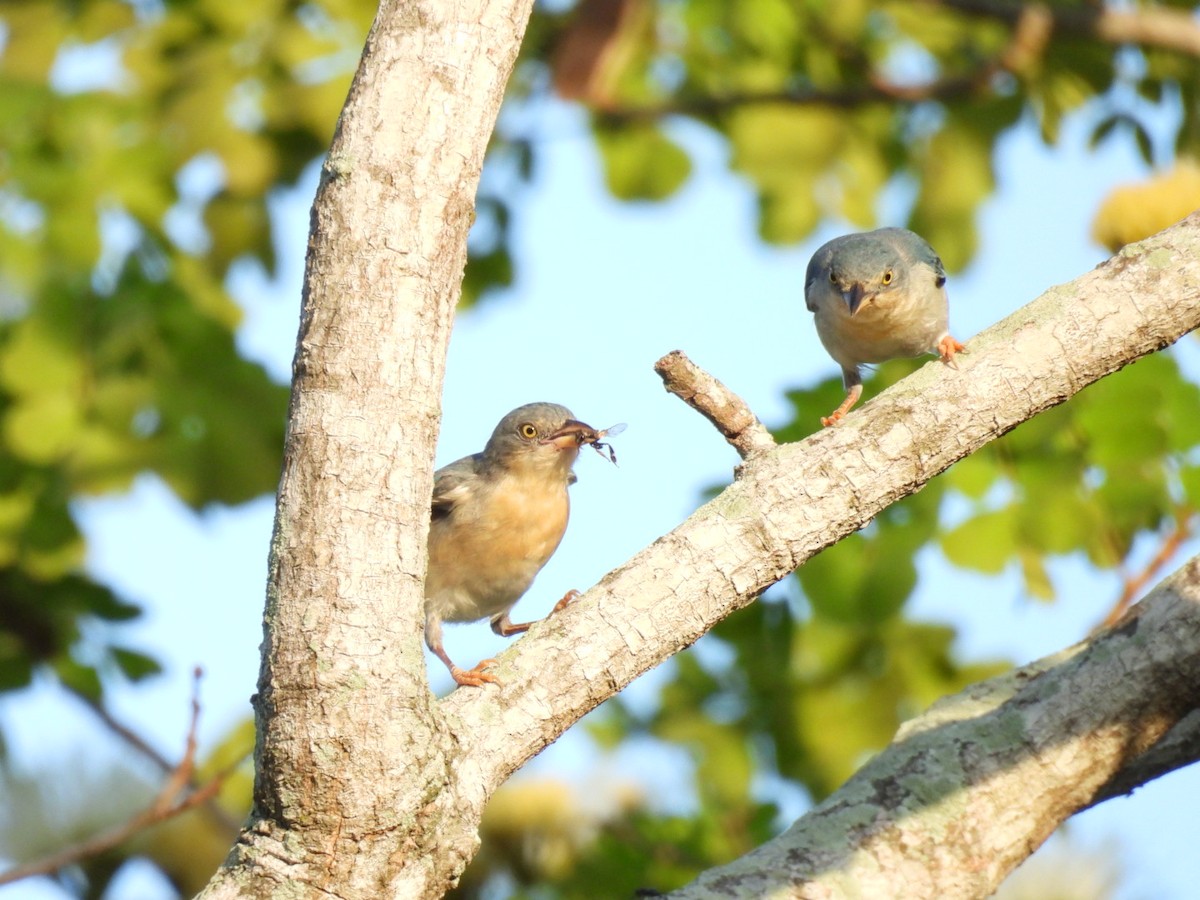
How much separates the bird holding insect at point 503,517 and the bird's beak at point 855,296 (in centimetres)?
102

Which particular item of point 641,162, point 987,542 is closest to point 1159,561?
point 987,542

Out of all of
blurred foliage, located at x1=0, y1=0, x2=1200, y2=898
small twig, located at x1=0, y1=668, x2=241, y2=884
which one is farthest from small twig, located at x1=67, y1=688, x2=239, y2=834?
small twig, located at x1=0, y1=668, x2=241, y2=884

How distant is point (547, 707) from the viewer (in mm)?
3051

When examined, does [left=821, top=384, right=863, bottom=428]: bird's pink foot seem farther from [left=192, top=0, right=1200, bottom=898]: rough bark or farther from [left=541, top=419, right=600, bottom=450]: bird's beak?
[left=192, top=0, right=1200, bottom=898]: rough bark

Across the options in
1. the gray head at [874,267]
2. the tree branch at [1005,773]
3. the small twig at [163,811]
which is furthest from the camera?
the gray head at [874,267]

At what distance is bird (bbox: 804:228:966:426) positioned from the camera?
5.18 meters

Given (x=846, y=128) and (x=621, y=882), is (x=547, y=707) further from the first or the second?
(x=846, y=128)

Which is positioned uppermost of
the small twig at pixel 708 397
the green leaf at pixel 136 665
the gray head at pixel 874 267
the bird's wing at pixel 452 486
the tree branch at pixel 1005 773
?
the gray head at pixel 874 267

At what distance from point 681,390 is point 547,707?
0.94 metres

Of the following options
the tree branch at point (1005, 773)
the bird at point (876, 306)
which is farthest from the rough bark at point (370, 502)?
the bird at point (876, 306)

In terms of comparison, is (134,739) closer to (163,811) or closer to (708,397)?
(163,811)

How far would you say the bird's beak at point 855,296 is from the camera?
17.1ft

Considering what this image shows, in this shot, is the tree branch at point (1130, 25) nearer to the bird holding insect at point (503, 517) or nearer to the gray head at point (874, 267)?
the gray head at point (874, 267)

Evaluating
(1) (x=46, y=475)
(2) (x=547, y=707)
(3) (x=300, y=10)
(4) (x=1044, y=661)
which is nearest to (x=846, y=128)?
(3) (x=300, y=10)
